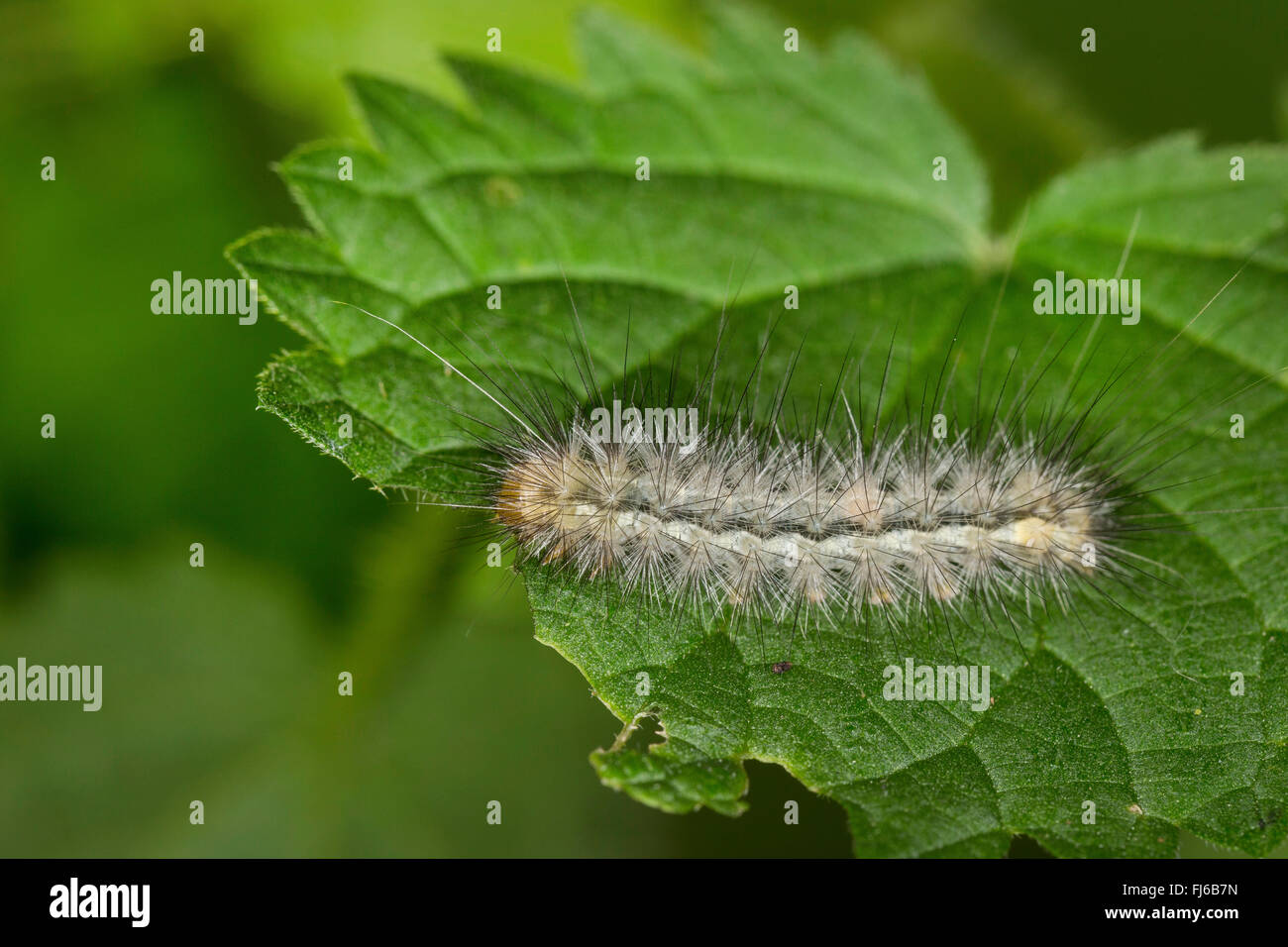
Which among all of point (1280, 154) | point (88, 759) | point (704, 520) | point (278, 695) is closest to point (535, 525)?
point (704, 520)

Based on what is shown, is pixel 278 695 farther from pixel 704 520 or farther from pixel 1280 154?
pixel 1280 154

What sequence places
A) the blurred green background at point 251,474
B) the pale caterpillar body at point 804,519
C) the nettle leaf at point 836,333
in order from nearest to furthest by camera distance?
1. the nettle leaf at point 836,333
2. the pale caterpillar body at point 804,519
3. the blurred green background at point 251,474

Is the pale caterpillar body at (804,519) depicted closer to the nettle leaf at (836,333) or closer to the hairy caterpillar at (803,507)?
the hairy caterpillar at (803,507)

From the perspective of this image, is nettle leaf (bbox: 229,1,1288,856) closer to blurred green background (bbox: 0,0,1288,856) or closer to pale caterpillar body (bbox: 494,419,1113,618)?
pale caterpillar body (bbox: 494,419,1113,618)

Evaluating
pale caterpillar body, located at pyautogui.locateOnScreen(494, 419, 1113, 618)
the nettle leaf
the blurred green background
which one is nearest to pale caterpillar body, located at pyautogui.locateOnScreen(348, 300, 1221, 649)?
pale caterpillar body, located at pyautogui.locateOnScreen(494, 419, 1113, 618)

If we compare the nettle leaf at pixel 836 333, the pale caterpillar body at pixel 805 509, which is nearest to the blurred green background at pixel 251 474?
the nettle leaf at pixel 836 333

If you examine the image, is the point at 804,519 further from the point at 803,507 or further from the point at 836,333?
the point at 836,333

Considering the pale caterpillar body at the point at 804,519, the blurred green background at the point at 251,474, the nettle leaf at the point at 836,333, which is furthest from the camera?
the blurred green background at the point at 251,474
